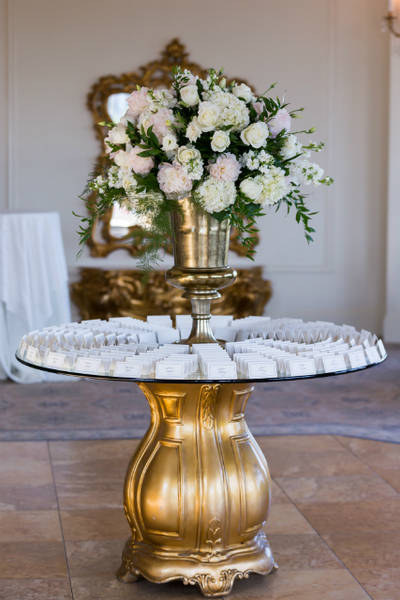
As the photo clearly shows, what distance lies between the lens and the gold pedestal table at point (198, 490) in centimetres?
204

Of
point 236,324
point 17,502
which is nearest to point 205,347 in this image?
point 236,324

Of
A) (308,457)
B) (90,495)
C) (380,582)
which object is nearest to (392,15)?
(308,457)

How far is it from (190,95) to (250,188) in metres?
0.29

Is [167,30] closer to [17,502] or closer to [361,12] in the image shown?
[361,12]

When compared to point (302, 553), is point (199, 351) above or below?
above

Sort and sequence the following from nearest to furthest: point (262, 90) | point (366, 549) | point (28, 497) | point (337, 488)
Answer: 1. point (366, 549)
2. point (28, 497)
3. point (337, 488)
4. point (262, 90)

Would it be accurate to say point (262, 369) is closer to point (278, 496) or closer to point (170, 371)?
point (170, 371)

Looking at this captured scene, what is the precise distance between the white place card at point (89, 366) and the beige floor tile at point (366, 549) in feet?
3.65

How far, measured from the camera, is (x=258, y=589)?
2150mm

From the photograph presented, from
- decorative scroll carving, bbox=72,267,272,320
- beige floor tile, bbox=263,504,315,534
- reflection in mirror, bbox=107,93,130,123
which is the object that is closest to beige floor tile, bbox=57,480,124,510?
beige floor tile, bbox=263,504,315,534

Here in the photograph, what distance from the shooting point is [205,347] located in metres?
1.99

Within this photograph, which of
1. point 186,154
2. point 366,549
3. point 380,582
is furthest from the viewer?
point 366,549

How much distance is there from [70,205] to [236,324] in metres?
4.02

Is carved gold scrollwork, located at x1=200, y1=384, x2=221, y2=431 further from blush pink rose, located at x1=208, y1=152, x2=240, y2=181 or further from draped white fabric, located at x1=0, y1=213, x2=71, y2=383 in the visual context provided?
draped white fabric, located at x1=0, y1=213, x2=71, y2=383
